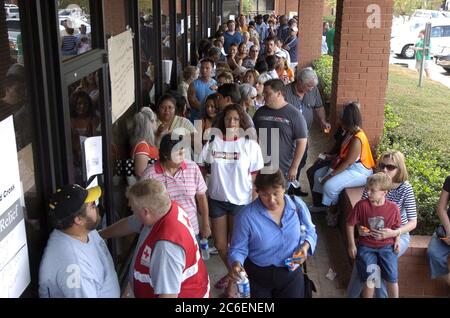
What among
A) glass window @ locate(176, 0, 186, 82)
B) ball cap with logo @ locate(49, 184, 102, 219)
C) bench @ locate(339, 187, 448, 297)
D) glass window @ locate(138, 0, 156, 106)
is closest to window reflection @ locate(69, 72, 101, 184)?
ball cap with logo @ locate(49, 184, 102, 219)

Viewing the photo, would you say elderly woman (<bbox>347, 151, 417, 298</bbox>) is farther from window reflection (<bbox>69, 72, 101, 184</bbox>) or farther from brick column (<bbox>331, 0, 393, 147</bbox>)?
brick column (<bbox>331, 0, 393, 147</bbox>)

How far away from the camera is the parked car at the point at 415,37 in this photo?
2395cm

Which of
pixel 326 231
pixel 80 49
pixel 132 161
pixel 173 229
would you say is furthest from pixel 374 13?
pixel 173 229

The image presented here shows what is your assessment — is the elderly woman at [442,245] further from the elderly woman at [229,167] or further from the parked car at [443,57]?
the parked car at [443,57]

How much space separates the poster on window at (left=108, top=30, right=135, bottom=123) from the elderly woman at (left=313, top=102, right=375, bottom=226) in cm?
222

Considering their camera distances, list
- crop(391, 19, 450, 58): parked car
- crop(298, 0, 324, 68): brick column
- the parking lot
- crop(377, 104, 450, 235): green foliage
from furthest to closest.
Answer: crop(391, 19, 450, 58): parked car, the parking lot, crop(298, 0, 324, 68): brick column, crop(377, 104, 450, 235): green foliage

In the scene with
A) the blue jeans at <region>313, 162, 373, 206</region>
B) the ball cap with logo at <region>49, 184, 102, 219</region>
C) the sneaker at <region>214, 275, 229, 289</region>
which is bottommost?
the sneaker at <region>214, 275, 229, 289</region>

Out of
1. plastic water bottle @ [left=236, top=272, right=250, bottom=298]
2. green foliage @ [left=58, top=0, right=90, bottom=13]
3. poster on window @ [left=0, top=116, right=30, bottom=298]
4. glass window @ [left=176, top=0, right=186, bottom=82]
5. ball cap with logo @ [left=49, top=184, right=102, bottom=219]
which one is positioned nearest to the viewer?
poster on window @ [left=0, top=116, right=30, bottom=298]

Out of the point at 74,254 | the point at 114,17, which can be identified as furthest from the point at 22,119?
the point at 114,17

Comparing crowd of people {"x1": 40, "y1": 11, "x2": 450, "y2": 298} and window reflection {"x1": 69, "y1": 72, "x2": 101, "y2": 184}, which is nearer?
crowd of people {"x1": 40, "y1": 11, "x2": 450, "y2": 298}

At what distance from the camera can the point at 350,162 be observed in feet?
19.0

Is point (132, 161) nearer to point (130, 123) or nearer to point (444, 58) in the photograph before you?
point (130, 123)

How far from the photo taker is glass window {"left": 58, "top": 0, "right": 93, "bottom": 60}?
3.48 m

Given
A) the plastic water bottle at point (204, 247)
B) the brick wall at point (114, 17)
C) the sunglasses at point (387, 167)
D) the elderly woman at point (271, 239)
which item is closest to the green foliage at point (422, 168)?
the sunglasses at point (387, 167)
